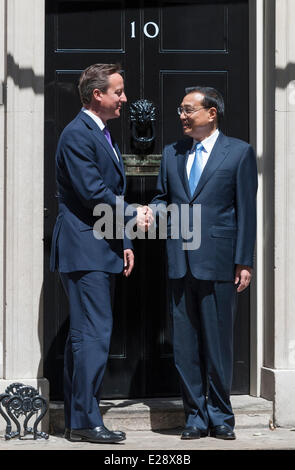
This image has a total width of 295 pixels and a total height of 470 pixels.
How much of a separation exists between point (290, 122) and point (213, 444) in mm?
2089

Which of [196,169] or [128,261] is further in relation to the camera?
[196,169]

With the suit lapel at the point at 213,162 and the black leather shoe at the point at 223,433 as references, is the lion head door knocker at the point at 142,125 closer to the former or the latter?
the suit lapel at the point at 213,162

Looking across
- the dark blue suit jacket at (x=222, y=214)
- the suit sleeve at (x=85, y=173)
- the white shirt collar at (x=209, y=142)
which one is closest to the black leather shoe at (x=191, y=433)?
the dark blue suit jacket at (x=222, y=214)

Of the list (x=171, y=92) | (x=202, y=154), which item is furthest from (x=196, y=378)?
(x=171, y=92)

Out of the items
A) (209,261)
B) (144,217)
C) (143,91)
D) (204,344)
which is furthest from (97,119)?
(204,344)

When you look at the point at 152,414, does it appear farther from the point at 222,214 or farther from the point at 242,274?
the point at 222,214

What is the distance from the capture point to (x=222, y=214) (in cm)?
719

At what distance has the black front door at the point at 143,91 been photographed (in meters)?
7.80

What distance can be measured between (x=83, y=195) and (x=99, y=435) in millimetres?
1367

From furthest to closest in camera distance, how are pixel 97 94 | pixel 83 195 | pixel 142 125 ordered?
pixel 142 125 → pixel 97 94 → pixel 83 195

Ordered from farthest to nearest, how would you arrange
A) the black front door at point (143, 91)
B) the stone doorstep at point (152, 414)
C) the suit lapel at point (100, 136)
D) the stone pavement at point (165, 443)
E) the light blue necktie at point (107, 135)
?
the black front door at point (143, 91), the stone doorstep at point (152, 414), the light blue necktie at point (107, 135), the suit lapel at point (100, 136), the stone pavement at point (165, 443)

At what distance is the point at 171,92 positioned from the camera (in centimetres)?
795

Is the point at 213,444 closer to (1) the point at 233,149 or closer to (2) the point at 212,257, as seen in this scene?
(2) the point at 212,257

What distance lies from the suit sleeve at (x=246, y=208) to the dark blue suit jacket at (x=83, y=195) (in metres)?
0.65
